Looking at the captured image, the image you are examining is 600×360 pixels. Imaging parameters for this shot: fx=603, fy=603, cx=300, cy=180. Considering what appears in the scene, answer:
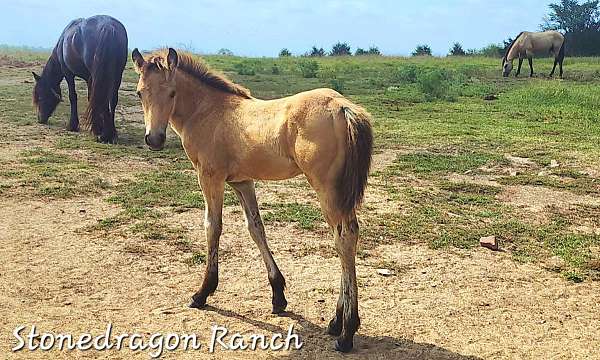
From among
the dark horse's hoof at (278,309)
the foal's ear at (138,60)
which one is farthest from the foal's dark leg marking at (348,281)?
the foal's ear at (138,60)

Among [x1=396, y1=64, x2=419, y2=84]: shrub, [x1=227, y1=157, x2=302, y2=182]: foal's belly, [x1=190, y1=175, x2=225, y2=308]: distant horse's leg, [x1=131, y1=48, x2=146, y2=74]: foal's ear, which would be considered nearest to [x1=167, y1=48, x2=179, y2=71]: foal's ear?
[x1=131, y1=48, x2=146, y2=74]: foal's ear

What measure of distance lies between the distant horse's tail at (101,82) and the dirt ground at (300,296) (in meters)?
4.17

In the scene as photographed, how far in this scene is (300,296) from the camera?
4.51 metres

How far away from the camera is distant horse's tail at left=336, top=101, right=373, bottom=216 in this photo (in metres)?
3.45

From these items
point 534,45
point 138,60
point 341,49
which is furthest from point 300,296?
point 341,49

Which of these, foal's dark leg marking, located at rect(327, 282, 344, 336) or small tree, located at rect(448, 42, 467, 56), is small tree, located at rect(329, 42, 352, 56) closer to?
small tree, located at rect(448, 42, 467, 56)

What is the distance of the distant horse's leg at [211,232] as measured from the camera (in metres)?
4.21

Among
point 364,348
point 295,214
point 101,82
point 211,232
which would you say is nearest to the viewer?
point 364,348

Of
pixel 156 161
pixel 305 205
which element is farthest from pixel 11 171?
pixel 305 205

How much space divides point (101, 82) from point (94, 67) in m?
0.29

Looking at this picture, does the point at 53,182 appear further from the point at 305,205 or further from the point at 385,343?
the point at 385,343

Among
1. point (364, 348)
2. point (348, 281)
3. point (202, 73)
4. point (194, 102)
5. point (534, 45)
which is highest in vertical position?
point (534, 45)

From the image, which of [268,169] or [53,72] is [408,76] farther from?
[268,169]

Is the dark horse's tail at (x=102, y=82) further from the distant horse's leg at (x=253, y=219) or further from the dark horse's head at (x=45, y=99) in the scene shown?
the distant horse's leg at (x=253, y=219)
